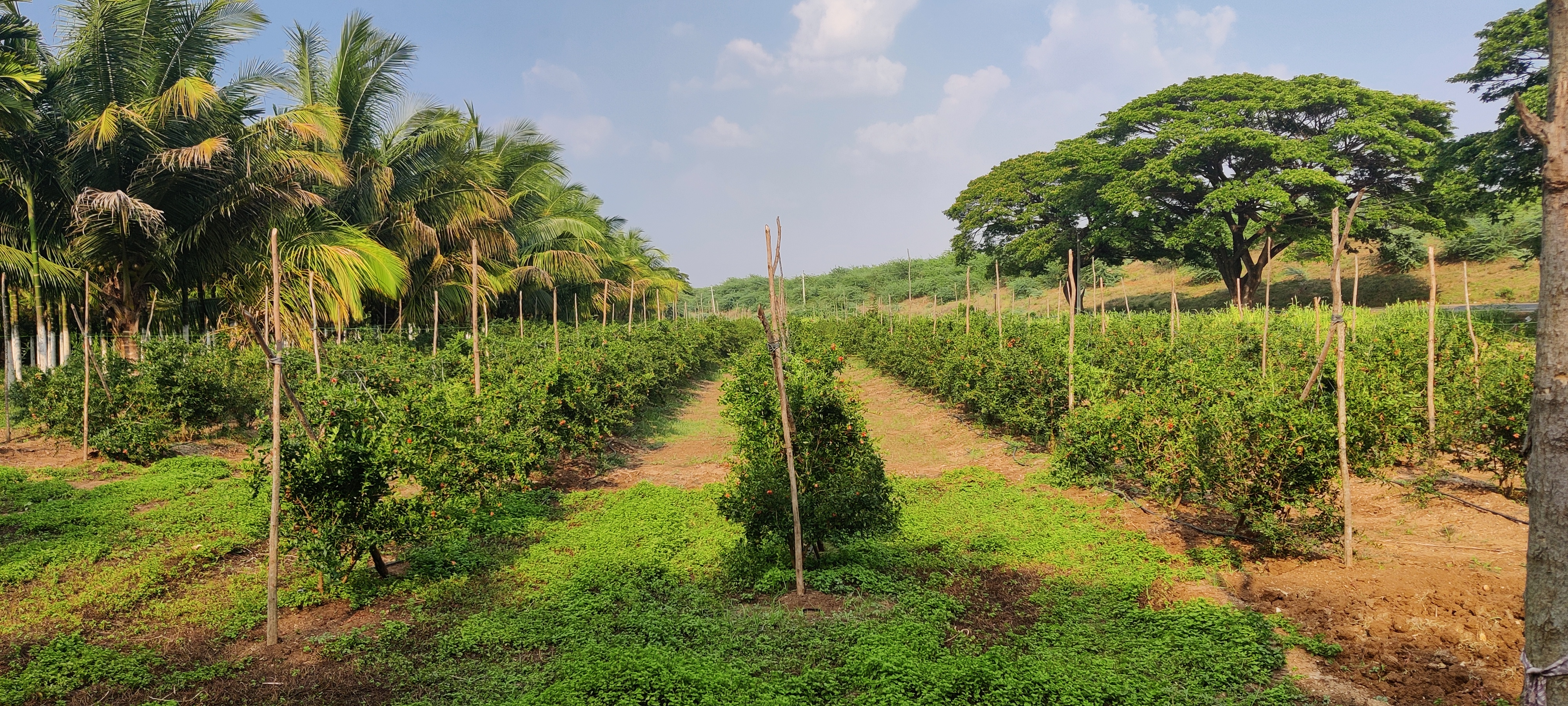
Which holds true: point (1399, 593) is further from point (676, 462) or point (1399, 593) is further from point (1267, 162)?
point (1267, 162)

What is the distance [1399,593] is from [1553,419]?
2.94m

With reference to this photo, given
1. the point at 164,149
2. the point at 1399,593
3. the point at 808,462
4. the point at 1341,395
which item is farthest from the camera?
the point at 164,149

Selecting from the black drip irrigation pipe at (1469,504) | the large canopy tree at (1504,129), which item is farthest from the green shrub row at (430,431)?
the large canopy tree at (1504,129)

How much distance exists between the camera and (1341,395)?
5.53 meters

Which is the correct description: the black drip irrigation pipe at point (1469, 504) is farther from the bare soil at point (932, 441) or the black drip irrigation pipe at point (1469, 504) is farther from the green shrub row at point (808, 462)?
the green shrub row at point (808, 462)

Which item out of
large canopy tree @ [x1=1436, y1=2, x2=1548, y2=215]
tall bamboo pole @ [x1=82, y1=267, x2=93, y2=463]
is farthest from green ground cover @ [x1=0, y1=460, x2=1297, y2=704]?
large canopy tree @ [x1=1436, y1=2, x2=1548, y2=215]

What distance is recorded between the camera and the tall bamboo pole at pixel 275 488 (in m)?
4.83

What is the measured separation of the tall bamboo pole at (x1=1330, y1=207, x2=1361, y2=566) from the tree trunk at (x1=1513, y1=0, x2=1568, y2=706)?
3138 mm

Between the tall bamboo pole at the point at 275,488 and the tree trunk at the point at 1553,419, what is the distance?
6152 mm

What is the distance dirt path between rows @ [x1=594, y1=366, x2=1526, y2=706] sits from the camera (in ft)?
12.8

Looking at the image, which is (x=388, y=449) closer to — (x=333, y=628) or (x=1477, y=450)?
(x=333, y=628)

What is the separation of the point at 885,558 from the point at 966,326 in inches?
377

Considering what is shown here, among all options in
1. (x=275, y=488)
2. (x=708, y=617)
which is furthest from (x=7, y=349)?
(x=708, y=617)

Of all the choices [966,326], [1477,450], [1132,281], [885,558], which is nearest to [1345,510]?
[885,558]
